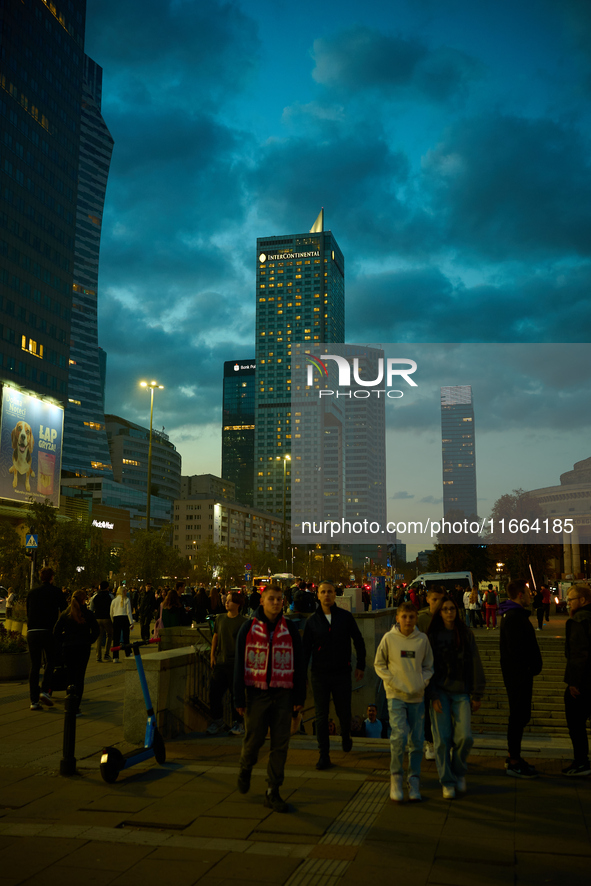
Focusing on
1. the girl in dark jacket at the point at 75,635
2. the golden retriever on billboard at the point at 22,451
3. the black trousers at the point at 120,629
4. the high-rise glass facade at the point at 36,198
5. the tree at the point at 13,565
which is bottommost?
the black trousers at the point at 120,629

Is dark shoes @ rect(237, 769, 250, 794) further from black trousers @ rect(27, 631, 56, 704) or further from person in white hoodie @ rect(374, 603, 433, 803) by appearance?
black trousers @ rect(27, 631, 56, 704)

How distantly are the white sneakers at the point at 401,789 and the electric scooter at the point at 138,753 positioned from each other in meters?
2.47

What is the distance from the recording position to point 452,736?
21.0 feet

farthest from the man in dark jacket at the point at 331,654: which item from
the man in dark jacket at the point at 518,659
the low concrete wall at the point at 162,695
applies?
the low concrete wall at the point at 162,695

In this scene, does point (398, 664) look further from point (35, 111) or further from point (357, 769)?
point (35, 111)

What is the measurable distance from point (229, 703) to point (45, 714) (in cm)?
258

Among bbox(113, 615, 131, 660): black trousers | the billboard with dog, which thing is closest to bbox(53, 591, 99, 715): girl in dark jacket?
bbox(113, 615, 131, 660): black trousers

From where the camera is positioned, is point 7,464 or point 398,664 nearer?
point 398,664

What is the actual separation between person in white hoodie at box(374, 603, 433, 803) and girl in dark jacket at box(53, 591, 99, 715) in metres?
5.36

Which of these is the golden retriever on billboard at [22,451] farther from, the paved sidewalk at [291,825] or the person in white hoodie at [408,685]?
the person in white hoodie at [408,685]

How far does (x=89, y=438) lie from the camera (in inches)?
7544

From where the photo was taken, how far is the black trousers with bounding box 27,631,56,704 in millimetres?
10422

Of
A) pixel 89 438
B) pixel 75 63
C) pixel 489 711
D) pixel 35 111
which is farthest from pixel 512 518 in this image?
pixel 89 438

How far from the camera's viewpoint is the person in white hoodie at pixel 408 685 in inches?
239
